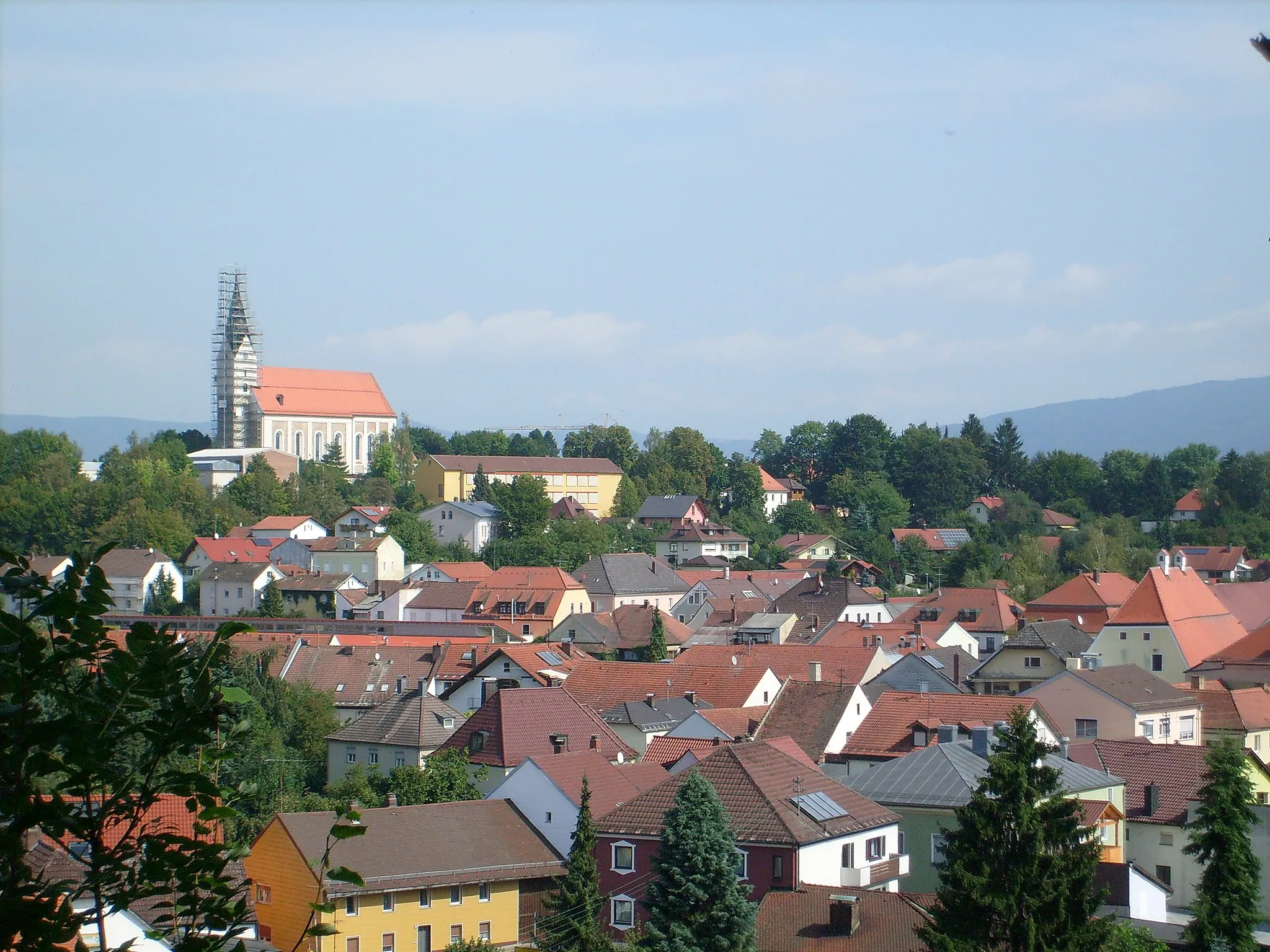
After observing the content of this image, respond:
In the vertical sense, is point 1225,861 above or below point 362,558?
below

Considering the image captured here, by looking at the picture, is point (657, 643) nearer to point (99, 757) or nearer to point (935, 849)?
point (935, 849)

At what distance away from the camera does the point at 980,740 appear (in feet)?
78.9

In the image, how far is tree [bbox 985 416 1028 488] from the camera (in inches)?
A: 3871

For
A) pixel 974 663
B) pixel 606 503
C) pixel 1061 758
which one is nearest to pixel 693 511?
pixel 606 503

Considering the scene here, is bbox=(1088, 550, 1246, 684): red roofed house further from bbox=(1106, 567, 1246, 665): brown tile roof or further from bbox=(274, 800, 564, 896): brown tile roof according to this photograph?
bbox=(274, 800, 564, 896): brown tile roof

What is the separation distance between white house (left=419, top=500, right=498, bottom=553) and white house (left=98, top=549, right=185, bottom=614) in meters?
15.8

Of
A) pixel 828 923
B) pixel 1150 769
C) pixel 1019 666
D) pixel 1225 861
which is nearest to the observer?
pixel 828 923

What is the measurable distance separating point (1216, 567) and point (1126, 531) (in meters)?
13.3

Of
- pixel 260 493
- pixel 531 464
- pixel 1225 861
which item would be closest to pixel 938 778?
pixel 1225 861

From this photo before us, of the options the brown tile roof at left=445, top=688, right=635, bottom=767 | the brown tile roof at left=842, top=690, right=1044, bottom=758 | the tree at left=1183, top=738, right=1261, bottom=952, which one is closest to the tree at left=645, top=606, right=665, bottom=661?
the brown tile roof at left=445, top=688, right=635, bottom=767

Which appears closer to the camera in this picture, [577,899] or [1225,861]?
[1225,861]

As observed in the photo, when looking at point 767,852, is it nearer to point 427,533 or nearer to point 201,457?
point 427,533

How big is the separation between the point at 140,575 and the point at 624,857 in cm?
5295

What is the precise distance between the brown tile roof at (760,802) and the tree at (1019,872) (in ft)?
16.5
